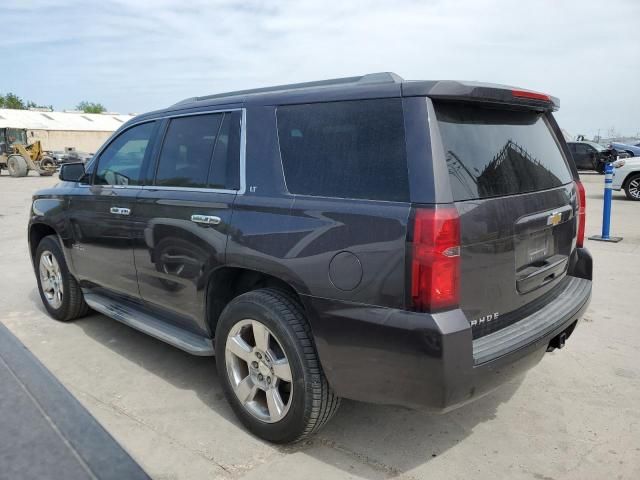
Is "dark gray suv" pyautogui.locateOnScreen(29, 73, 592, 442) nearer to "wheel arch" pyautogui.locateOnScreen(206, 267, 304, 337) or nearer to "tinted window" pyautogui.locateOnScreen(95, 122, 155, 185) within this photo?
"wheel arch" pyautogui.locateOnScreen(206, 267, 304, 337)

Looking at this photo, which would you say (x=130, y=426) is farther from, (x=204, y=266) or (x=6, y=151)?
(x=6, y=151)

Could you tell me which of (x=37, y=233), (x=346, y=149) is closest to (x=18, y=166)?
(x=37, y=233)

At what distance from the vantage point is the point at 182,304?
348 centimetres

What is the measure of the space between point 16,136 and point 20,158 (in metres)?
5.94

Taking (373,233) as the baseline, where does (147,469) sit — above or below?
below

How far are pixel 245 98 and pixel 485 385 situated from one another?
6.84 feet

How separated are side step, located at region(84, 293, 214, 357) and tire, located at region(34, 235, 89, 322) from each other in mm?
353

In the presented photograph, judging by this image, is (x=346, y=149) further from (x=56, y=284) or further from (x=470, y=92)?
(x=56, y=284)

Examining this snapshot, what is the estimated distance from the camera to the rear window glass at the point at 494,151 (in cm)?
247

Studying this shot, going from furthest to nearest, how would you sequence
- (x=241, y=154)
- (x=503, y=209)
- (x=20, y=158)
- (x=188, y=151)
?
(x=20, y=158) < (x=188, y=151) < (x=241, y=154) < (x=503, y=209)

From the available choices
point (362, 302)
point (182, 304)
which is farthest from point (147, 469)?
point (362, 302)

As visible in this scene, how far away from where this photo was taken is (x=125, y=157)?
13.7 ft

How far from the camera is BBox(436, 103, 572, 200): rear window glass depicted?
247cm

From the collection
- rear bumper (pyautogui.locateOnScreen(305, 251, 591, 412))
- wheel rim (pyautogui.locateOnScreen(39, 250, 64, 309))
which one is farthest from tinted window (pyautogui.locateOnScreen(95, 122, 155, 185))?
rear bumper (pyautogui.locateOnScreen(305, 251, 591, 412))
